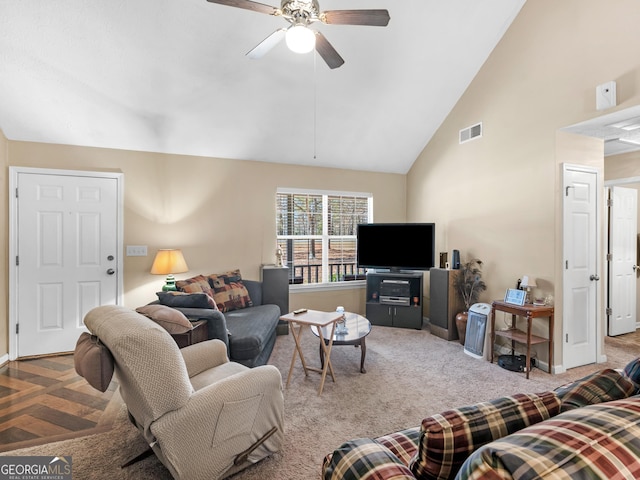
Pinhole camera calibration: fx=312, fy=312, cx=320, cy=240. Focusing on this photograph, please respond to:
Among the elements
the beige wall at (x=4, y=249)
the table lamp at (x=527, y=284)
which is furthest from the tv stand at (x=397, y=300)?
the beige wall at (x=4, y=249)

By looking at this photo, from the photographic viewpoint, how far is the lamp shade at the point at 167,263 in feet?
12.3

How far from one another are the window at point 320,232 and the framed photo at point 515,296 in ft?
7.66

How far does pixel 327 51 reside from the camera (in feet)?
7.97

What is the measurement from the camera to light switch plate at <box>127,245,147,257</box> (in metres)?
3.96

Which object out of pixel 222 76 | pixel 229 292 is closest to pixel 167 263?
pixel 229 292

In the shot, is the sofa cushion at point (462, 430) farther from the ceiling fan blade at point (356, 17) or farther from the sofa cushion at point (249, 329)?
the ceiling fan blade at point (356, 17)

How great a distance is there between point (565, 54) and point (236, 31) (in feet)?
10.6

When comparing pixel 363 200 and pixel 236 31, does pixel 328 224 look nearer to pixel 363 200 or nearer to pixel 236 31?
pixel 363 200

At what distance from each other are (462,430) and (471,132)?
4.16 m

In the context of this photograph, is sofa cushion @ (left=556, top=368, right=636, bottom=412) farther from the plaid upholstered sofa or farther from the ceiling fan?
the ceiling fan

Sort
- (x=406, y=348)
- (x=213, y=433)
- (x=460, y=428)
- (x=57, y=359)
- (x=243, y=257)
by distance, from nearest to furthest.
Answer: (x=460, y=428) < (x=213, y=433) < (x=57, y=359) < (x=406, y=348) < (x=243, y=257)

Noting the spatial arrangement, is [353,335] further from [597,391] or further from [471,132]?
[471,132]

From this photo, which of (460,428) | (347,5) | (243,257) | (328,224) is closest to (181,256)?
(243,257)

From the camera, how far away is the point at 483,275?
403 centimetres
